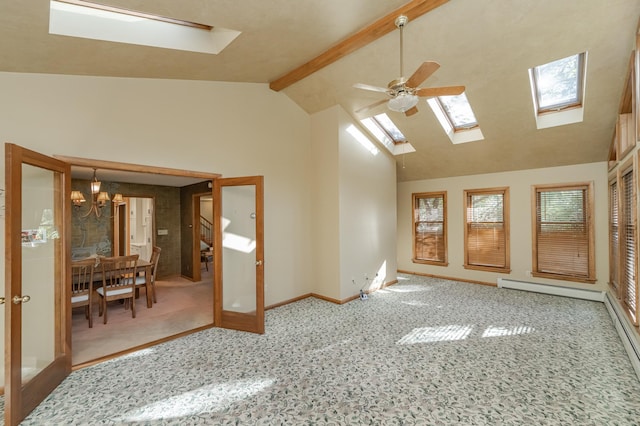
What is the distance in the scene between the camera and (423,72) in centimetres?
241

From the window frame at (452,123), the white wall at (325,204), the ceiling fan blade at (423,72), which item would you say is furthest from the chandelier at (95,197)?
the window frame at (452,123)

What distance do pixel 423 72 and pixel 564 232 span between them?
4.99 metres

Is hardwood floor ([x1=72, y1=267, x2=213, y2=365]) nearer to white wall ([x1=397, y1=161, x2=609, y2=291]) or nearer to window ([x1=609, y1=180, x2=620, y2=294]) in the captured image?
white wall ([x1=397, y1=161, x2=609, y2=291])

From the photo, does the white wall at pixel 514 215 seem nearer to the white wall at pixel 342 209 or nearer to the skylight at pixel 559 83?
the skylight at pixel 559 83

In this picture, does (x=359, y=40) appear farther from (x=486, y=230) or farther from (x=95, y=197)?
(x=95, y=197)

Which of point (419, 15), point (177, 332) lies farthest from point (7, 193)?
point (419, 15)

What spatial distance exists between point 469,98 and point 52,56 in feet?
16.1

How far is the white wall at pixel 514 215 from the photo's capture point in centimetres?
495

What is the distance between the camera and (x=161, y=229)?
6.92 metres

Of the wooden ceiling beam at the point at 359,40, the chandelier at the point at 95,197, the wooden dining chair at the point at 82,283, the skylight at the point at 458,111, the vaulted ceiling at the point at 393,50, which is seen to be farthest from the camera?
the skylight at the point at 458,111

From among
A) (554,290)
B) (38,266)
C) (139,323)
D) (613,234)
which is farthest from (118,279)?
(613,234)

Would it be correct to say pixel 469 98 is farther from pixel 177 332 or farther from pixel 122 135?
pixel 177 332

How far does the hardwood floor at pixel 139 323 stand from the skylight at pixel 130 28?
3193mm

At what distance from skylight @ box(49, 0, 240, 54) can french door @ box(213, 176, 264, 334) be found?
1.62 metres
